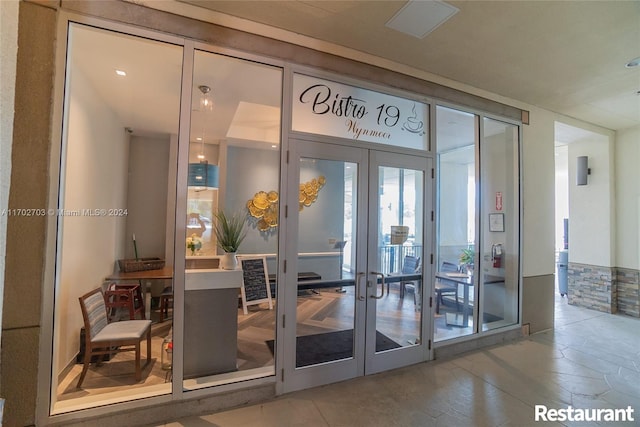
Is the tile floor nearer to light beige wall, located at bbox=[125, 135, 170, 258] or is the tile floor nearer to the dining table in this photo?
the dining table

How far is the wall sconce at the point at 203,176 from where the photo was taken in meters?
2.80

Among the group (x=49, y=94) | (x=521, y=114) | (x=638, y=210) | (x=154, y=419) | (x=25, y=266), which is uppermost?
(x=521, y=114)

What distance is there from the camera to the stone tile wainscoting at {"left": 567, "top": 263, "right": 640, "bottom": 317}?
517cm

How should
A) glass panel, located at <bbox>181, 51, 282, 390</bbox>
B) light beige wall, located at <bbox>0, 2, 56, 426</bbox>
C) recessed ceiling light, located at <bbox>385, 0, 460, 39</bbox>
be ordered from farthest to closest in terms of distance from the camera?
1. glass panel, located at <bbox>181, 51, 282, 390</bbox>
2. recessed ceiling light, located at <bbox>385, 0, 460, 39</bbox>
3. light beige wall, located at <bbox>0, 2, 56, 426</bbox>

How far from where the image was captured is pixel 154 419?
7.34ft

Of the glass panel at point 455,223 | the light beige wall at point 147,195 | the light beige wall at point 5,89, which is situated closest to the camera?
the light beige wall at point 5,89

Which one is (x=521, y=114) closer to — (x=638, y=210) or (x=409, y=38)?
(x=409, y=38)

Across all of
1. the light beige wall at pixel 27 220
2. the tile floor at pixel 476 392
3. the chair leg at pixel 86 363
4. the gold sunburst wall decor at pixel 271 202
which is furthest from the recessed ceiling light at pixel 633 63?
the chair leg at pixel 86 363

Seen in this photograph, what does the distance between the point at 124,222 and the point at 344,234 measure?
420 centimetres

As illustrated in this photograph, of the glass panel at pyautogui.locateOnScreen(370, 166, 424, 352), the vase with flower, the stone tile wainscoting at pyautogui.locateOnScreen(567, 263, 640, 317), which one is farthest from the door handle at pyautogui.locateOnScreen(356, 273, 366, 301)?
the stone tile wainscoting at pyautogui.locateOnScreen(567, 263, 640, 317)

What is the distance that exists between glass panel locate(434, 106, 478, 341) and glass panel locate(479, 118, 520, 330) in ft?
0.87

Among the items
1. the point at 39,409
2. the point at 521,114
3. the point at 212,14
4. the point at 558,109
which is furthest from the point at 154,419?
the point at 558,109

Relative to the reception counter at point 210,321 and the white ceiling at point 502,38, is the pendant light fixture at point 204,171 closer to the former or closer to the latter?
the reception counter at point 210,321

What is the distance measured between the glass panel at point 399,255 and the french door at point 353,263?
0.04 feet
